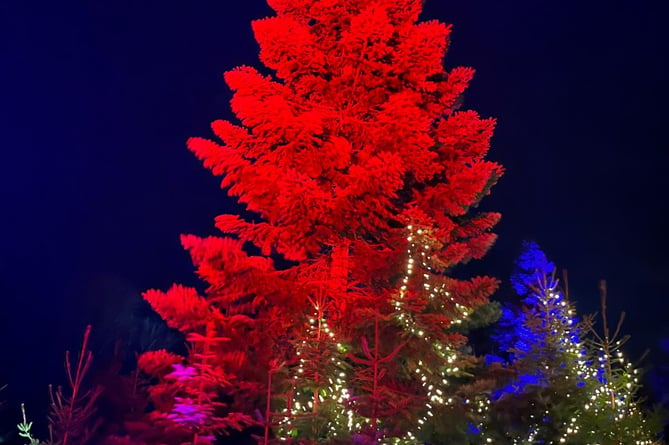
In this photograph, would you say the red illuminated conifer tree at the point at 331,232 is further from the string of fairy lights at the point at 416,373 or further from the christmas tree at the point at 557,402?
the christmas tree at the point at 557,402

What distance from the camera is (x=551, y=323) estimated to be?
10352 mm

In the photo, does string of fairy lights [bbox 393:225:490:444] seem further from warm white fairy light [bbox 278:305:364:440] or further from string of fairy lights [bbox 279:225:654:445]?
warm white fairy light [bbox 278:305:364:440]

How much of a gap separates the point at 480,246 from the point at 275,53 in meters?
4.31

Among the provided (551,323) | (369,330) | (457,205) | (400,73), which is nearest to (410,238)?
(369,330)

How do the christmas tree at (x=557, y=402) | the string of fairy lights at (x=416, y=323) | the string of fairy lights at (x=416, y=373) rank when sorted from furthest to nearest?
1. the christmas tree at (x=557, y=402)
2. the string of fairy lights at (x=416, y=323)
3. the string of fairy lights at (x=416, y=373)

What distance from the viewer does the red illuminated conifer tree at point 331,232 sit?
629 cm

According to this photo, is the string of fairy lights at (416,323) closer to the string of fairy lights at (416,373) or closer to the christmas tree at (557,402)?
the string of fairy lights at (416,373)

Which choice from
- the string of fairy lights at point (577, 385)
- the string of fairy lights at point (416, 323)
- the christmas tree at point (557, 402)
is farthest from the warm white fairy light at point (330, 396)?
the string of fairy lights at point (577, 385)

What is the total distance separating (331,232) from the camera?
7.79 meters

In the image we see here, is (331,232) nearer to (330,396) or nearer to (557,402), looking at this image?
(330,396)

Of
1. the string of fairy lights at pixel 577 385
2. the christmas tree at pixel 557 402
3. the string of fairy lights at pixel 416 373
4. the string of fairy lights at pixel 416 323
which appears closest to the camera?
the string of fairy lights at pixel 416 373

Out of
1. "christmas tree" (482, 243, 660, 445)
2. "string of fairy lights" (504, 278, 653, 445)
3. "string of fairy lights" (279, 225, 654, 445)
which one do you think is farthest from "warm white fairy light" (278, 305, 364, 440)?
"string of fairy lights" (504, 278, 653, 445)

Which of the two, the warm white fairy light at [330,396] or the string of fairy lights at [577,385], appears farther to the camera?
the string of fairy lights at [577,385]

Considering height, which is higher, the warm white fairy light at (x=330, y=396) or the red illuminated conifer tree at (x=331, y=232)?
the red illuminated conifer tree at (x=331, y=232)
